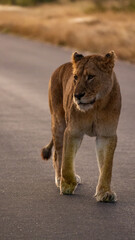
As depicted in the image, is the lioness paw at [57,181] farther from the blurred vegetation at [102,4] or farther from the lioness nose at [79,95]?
the blurred vegetation at [102,4]

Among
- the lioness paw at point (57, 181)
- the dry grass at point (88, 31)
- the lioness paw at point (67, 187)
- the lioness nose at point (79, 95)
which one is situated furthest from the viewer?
the dry grass at point (88, 31)

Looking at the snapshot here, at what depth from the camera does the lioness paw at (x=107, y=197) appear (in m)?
7.54

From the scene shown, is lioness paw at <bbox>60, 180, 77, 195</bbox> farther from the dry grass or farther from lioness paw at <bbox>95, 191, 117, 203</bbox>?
the dry grass

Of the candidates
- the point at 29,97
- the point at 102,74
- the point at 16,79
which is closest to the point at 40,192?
the point at 102,74

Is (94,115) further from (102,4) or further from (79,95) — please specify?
(102,4)

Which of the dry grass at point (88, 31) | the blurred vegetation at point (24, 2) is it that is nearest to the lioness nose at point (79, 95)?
the dry grass at point (88, 31)

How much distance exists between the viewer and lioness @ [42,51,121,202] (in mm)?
7434

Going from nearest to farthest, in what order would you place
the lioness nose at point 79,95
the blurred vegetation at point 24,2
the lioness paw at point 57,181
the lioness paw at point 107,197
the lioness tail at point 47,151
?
the lioness nose at point 79,95 → the lioness paw at point 107,197 → the lioness paw at point 57,181 → the lioness tail at point 47,151 → the blurred vegetation at point 24,2

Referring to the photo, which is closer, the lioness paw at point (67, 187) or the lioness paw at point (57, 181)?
the lioness paw at point (67, 187)

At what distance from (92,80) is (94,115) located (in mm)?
306

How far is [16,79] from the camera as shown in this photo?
17.3m

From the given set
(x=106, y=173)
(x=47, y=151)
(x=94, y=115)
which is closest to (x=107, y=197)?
(x=106, y=173)

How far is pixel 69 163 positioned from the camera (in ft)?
25.1

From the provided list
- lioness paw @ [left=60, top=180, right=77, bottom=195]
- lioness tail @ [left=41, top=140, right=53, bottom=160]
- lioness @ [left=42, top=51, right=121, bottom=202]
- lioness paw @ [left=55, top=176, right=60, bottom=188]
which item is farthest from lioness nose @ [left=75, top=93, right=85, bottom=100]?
lioness tail @ [left=41, top=140, right=53, bottom=160]
